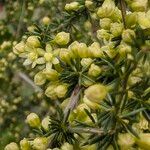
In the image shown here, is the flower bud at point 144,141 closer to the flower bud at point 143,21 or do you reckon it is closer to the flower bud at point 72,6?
the flower bud at point 143,21

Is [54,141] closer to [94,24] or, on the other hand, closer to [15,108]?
[94,24]

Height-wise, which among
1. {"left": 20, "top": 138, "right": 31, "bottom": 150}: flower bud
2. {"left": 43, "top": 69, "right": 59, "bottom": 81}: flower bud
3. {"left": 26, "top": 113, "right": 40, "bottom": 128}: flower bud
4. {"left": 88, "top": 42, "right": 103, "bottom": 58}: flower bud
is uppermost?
{"left": 88, "top": 42, "right": 103, "bottom": 58}: flower bud

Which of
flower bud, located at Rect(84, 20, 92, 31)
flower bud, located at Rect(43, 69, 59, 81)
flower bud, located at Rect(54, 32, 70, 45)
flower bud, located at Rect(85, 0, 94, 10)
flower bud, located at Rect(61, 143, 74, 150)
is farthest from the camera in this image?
flower bud, located at Rect(84, 20, 92, 31)

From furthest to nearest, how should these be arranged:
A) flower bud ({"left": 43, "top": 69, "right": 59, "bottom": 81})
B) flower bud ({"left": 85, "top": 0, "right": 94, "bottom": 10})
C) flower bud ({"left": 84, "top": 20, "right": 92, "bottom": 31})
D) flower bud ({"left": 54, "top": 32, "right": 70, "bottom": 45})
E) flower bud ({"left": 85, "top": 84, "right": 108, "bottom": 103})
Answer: flower bud ({"left": 84, "top": 20, "right": 92, "bottom": 31}) → flower bud ({"left": 85, "top": 0, "right": 94, "bottom": 10}) → flower bud ({"left": 54, "top": 32, "right": 70, "bottom": 45}) → flower bud ({"left": 43, "top": 69, "right": 59, "bottom": 81}) → flower bud ({"left": 85, "top": 84, "right": 108, "bottom": 103})

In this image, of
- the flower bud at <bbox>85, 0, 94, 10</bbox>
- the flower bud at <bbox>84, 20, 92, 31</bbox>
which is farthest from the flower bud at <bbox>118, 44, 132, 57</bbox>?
the flower bud at <bbox>84, 20, 92, 31</bbox>

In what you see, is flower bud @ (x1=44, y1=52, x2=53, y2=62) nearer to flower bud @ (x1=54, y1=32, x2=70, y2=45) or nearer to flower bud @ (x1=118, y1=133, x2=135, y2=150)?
flower bud @ (x1=54, y1=32, x2=70, y2=45)

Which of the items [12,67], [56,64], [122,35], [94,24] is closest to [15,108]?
[12,67]

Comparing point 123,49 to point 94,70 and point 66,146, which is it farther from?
point 66,146

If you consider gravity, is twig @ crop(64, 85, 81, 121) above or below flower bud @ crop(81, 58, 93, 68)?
below
